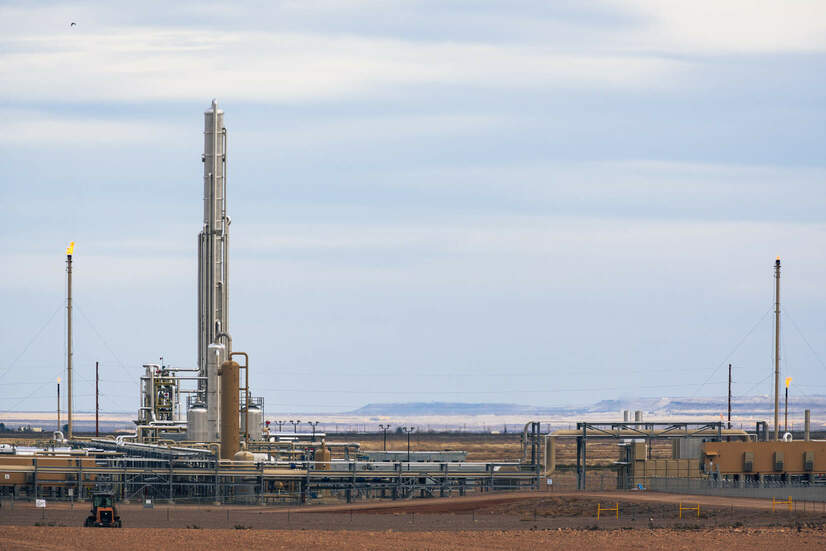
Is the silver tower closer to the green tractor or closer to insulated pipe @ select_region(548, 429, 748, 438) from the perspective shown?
insulated pipe @ select_region(548, 429, 748, 438)

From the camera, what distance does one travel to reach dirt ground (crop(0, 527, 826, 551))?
172 ft

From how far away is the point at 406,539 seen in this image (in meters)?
55.8

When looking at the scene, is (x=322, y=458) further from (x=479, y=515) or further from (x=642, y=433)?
(x=642, y=433)

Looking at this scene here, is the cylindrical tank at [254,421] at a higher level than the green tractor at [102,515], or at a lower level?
higher

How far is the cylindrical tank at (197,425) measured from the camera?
8975 cm

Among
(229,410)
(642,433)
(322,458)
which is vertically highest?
(229,410)

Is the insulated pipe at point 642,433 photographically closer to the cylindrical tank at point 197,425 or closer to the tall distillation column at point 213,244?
the cylindrical tank at point 197,425

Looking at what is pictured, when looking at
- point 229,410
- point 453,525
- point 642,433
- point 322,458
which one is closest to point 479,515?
point 453,525

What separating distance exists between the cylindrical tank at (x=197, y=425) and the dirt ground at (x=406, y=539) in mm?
30382

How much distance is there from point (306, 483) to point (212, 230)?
24.8 meters

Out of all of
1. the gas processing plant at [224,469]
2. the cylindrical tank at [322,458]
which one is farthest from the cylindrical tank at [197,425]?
the cylindrical tank at [322,458]

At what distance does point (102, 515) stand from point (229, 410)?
24.7m

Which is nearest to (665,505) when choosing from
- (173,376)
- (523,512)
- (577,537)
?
(523,512)

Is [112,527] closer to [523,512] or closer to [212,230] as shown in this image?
[523,512]
